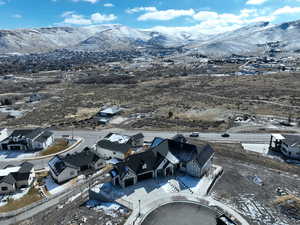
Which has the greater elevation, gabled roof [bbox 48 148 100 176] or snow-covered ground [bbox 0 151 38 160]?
gabled roof [bbox 48 148 100 176]

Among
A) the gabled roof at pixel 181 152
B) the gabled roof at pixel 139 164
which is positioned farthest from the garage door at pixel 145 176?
the gabled roof at pixel 181 152

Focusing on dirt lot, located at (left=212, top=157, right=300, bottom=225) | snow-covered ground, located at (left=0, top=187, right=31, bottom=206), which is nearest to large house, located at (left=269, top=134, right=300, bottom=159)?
dirt lot, located at (left=212, top=157, right=300, bottom=225)

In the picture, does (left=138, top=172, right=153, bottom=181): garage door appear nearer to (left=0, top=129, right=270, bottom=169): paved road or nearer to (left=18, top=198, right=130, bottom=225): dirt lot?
(left=18, top=198, right=130, bottom=225): dirt lot

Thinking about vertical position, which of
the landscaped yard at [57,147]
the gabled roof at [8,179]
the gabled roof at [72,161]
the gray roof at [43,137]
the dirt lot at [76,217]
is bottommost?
the dirt lot at [76,217]

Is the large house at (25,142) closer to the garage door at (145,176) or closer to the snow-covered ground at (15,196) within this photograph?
the snow-covered ground at (15,196)

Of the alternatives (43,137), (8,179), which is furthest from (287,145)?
(43,137)

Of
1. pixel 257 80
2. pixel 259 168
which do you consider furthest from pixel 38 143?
pixel 257 80
